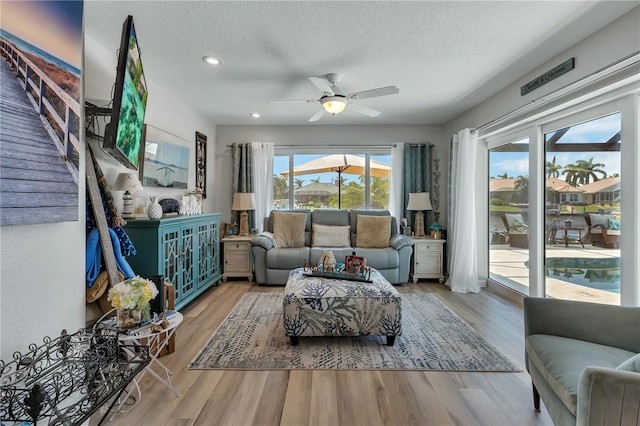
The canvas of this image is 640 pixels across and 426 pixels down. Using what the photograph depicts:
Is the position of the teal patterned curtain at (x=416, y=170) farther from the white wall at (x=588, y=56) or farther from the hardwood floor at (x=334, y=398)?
the hardwood floor at (x=334, y=398)

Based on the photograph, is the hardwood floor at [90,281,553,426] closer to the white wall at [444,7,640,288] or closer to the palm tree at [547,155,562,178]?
the palm tree at [547,155,562,178]

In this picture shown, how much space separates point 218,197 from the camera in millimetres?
4961

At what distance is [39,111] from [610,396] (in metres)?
2.31

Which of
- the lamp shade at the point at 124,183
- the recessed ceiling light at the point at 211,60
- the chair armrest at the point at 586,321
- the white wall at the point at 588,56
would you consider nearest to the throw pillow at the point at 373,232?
the white wall at the point at 588,56

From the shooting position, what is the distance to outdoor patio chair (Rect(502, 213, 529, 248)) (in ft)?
10.7

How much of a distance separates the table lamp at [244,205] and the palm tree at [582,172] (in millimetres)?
3901

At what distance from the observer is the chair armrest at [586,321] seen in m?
1.47

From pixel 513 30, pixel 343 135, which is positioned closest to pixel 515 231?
pixel 513 30

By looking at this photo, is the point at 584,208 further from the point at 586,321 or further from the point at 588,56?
the point at 586,321

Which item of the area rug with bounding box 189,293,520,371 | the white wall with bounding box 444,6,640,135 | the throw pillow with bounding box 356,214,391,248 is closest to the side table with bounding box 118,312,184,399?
the area rug with bounding box 189,293,520,371

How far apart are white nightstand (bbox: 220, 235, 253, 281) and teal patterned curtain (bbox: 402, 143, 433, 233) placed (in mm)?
2668

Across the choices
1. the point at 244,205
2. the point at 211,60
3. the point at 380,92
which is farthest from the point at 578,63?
the point at 244,205

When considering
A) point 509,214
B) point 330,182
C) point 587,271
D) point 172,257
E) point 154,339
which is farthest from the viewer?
point 330,182

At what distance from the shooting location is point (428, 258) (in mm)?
4332
